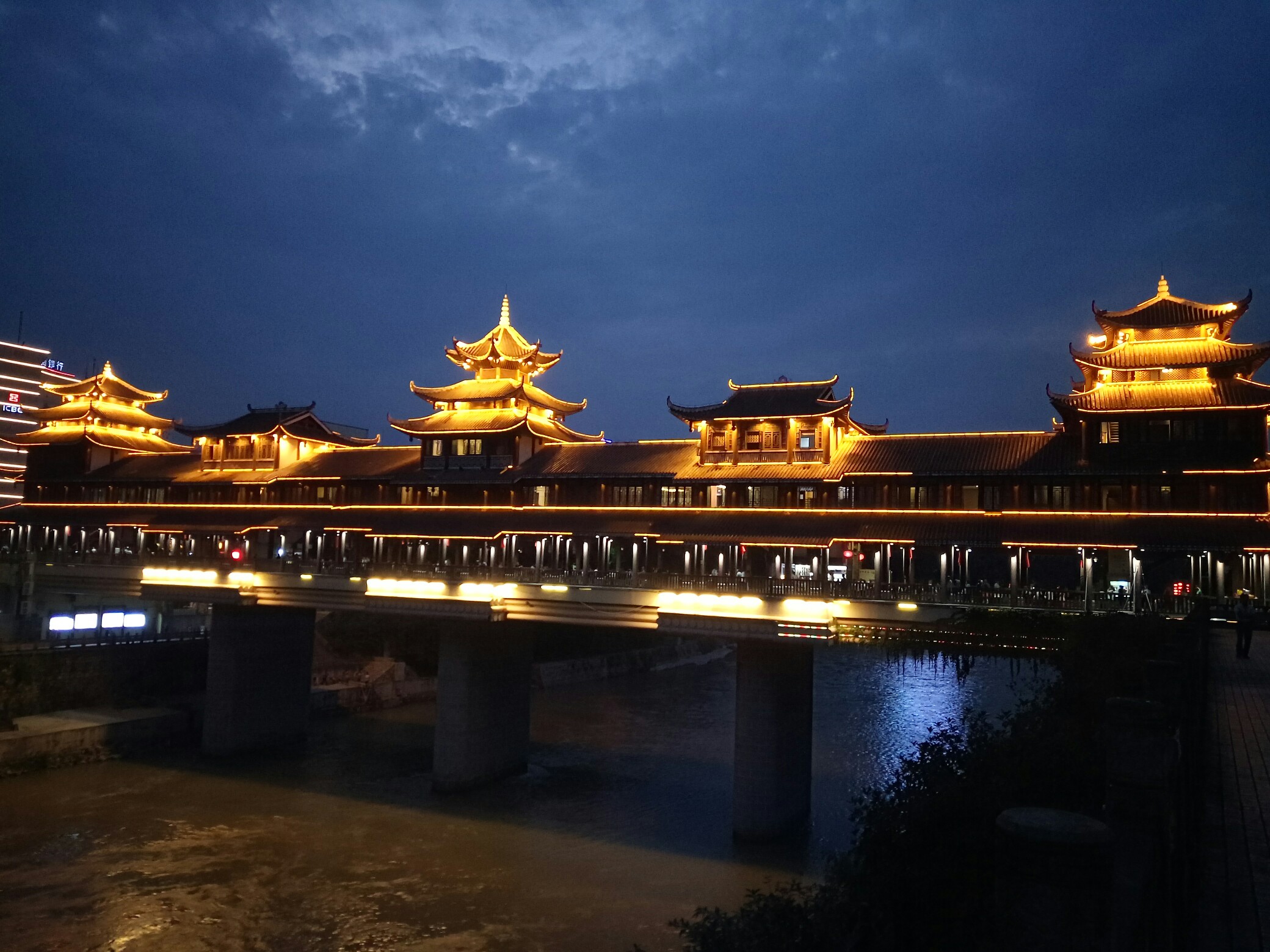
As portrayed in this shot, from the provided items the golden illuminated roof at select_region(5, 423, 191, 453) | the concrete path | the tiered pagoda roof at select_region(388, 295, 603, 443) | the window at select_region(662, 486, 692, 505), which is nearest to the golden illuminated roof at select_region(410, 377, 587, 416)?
the tiered pagoda roof at select_region(388, 295, 603, 443)

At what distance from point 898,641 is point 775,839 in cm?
832

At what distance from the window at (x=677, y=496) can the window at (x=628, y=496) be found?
3.68 feet

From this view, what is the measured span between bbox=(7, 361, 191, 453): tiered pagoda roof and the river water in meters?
26.7

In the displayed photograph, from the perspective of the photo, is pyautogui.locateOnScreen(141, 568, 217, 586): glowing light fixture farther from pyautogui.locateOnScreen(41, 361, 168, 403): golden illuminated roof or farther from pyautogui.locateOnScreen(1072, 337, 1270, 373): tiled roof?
pyautogui.locateOnScreen(1072, 337, 1270, 373): tiled roof

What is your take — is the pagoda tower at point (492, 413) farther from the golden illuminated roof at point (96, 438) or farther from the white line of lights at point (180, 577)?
the golden illuminated roof at point (96, 438)

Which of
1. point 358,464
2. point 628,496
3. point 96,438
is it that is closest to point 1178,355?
point 628,496

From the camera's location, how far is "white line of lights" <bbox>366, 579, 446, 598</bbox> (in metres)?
37.8

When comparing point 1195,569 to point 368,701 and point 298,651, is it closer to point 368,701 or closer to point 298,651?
point 298,651

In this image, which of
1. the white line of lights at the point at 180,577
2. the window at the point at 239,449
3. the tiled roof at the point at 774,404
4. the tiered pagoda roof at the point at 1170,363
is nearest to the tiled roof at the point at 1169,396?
the tiered pagoda roof at the point at 1170,363

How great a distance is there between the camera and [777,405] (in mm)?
40250

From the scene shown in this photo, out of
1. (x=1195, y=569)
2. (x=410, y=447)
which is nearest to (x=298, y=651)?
(x=410, y=447)

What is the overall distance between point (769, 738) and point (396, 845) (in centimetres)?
1396

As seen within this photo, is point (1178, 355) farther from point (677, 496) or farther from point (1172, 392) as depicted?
point (677, 496)

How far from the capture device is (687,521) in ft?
129
